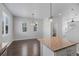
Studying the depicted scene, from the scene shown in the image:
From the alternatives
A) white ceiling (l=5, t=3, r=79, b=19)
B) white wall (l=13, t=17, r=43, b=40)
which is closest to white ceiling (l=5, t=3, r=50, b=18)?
white ceiling (l=5, t=3, r=79, b=19)

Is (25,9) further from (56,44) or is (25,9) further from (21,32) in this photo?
(56,44)

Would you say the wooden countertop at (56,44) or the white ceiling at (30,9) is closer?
the wooden countertop at (56,44)

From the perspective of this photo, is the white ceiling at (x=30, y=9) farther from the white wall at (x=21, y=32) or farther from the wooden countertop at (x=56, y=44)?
the wooden countertop at (x=56, y=44)

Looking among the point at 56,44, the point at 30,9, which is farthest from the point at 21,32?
the point at 56,44

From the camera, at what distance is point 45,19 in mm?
2484

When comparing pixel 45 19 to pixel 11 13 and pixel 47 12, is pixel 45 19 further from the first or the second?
pixel 11 13

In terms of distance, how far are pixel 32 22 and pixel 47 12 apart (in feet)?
2.99

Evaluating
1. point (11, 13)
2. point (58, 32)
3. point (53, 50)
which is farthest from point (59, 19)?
point (11, 13)

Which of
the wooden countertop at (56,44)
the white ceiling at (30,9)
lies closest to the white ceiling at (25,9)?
the white ceiling at (30,9)

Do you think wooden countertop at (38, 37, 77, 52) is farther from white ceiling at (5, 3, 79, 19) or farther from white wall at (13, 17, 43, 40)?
white ceiling at (5, 3, 79, 19)

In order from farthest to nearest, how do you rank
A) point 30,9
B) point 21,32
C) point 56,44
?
point 30,9 → point 21,32 → point 56,44

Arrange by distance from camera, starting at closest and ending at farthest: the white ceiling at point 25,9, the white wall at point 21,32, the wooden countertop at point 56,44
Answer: the wooden countertop at point 56,44, the white wall at point 21,32, the white ceiling at point 25,9

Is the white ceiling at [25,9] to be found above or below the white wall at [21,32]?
above

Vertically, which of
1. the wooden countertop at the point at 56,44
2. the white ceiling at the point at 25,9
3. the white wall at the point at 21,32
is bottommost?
the wooden countertop at the point at 56,44
